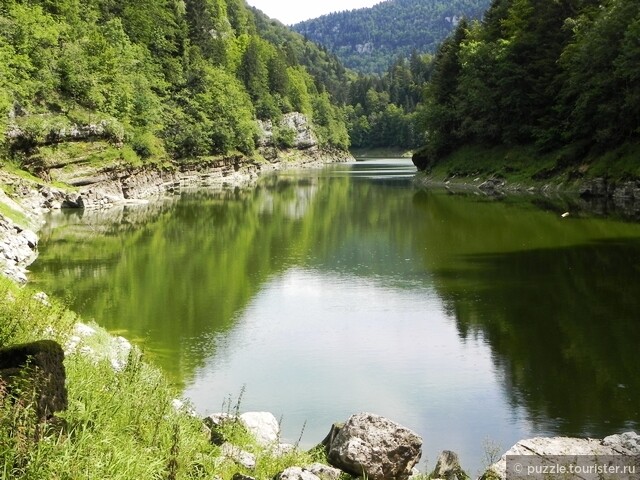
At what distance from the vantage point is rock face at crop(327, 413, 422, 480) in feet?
34.6

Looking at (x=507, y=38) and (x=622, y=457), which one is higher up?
(x=507, y=38)

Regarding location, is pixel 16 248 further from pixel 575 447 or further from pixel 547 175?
pixel 547 175

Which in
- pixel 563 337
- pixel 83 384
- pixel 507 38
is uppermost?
pixel 507 38

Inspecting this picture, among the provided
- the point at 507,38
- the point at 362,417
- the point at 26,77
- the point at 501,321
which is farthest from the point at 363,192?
the point at 362,417

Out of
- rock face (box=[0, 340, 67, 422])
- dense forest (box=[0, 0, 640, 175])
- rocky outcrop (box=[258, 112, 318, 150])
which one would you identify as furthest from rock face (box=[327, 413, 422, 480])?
rocky outcrop (box=[258, 112, 318, 150])

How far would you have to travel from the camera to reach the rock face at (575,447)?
35.7ft

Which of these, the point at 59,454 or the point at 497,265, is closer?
the point at 59,454

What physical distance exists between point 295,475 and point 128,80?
73503 mm

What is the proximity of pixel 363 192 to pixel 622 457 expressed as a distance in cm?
6528

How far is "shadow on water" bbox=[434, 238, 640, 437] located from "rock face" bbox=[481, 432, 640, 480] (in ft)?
5.68

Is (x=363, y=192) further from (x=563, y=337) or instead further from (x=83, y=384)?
(x=83, y=384)

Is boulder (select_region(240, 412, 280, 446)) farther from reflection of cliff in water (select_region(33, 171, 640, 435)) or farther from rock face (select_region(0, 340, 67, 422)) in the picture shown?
rock face (select_region(0, 340, 67, 422))

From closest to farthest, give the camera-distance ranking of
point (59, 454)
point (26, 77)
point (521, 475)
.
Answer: point (59, 454) < point (521, 475) < point (26, 77)

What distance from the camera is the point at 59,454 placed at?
24.3 ft
